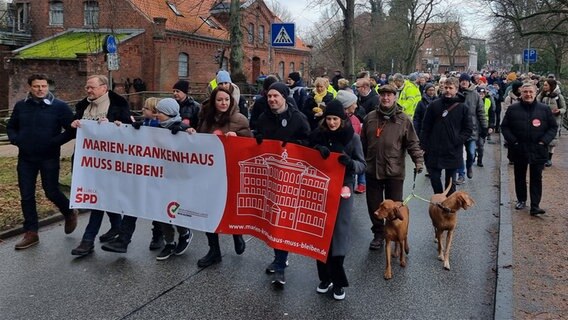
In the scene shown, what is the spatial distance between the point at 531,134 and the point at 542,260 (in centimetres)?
248

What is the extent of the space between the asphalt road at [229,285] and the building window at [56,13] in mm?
33388

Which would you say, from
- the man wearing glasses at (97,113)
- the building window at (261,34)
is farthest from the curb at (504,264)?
the building window at (261,34)

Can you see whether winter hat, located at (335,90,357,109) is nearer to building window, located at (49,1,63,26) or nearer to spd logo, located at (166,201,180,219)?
spd logo, located at (166,201,180,219)

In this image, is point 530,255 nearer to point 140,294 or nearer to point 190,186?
point 190,186

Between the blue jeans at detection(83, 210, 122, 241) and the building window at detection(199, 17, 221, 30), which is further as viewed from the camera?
the building window at detection(199, 17, 221, 30)

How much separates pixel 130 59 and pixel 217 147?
28620 millimetres

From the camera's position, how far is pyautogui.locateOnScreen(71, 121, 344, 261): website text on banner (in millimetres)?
5184

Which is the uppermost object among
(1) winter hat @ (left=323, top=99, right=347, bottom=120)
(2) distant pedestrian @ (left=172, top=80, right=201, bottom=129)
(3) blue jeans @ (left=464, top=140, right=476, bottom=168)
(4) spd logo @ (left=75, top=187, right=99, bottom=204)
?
(2) distant pedestrian @ (left=172, top=80, right=201, bottom=129)

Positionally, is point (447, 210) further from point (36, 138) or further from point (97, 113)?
point (36, 138)

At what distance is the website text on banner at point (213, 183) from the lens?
5.18 meters

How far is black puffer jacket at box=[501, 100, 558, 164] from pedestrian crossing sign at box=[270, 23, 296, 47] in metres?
6.02

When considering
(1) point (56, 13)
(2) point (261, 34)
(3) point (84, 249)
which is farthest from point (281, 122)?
(2) point (261, 34)

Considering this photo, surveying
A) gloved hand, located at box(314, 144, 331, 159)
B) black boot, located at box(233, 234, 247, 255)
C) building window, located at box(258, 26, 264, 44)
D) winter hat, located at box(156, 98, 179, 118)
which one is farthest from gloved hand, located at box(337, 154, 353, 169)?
building window, located at box(258, 26, 264, 44)

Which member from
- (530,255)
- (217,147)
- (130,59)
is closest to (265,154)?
(217,147)
